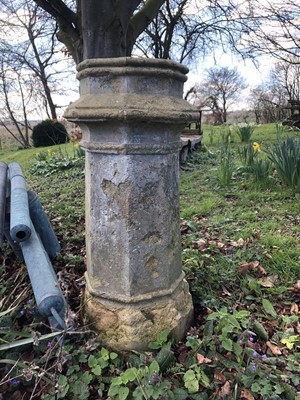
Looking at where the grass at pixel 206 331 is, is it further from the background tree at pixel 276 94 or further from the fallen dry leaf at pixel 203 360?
the background tree at pixel 276 94

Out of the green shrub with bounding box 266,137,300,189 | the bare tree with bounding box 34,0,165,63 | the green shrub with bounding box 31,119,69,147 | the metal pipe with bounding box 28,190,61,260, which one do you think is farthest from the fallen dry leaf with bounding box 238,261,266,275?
the green shrub with bounding box 31,119,69,147

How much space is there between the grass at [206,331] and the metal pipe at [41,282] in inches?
3.6

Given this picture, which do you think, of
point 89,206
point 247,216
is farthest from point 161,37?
point 89,206

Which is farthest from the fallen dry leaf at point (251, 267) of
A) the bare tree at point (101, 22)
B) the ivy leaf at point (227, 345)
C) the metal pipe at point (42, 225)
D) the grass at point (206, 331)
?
the bare tree at point (101, 22)

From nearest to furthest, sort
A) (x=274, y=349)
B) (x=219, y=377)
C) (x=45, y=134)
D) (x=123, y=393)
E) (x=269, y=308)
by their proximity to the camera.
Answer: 1. (x=123, y=393)
2. (x=219, y=377)
3. (x=274, y=349)
4. (x=269, y=308)
5. (x=45, y=134)

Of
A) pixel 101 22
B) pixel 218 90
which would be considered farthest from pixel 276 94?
pixel 101 22

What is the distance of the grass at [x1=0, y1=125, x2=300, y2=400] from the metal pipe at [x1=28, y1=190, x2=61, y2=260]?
4.0 inches

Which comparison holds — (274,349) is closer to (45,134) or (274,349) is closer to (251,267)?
(251,267)

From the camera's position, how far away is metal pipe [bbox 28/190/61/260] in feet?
6.89

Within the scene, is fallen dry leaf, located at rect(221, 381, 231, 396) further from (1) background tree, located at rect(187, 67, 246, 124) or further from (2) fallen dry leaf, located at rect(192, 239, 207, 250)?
(1) background tree, located at rect(187, 67, 246, 124)

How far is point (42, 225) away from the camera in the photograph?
2.13 m

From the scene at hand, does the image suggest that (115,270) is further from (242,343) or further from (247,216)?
(247,216)

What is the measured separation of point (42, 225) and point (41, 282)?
2.62ft

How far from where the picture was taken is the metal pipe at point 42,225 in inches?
82.7
